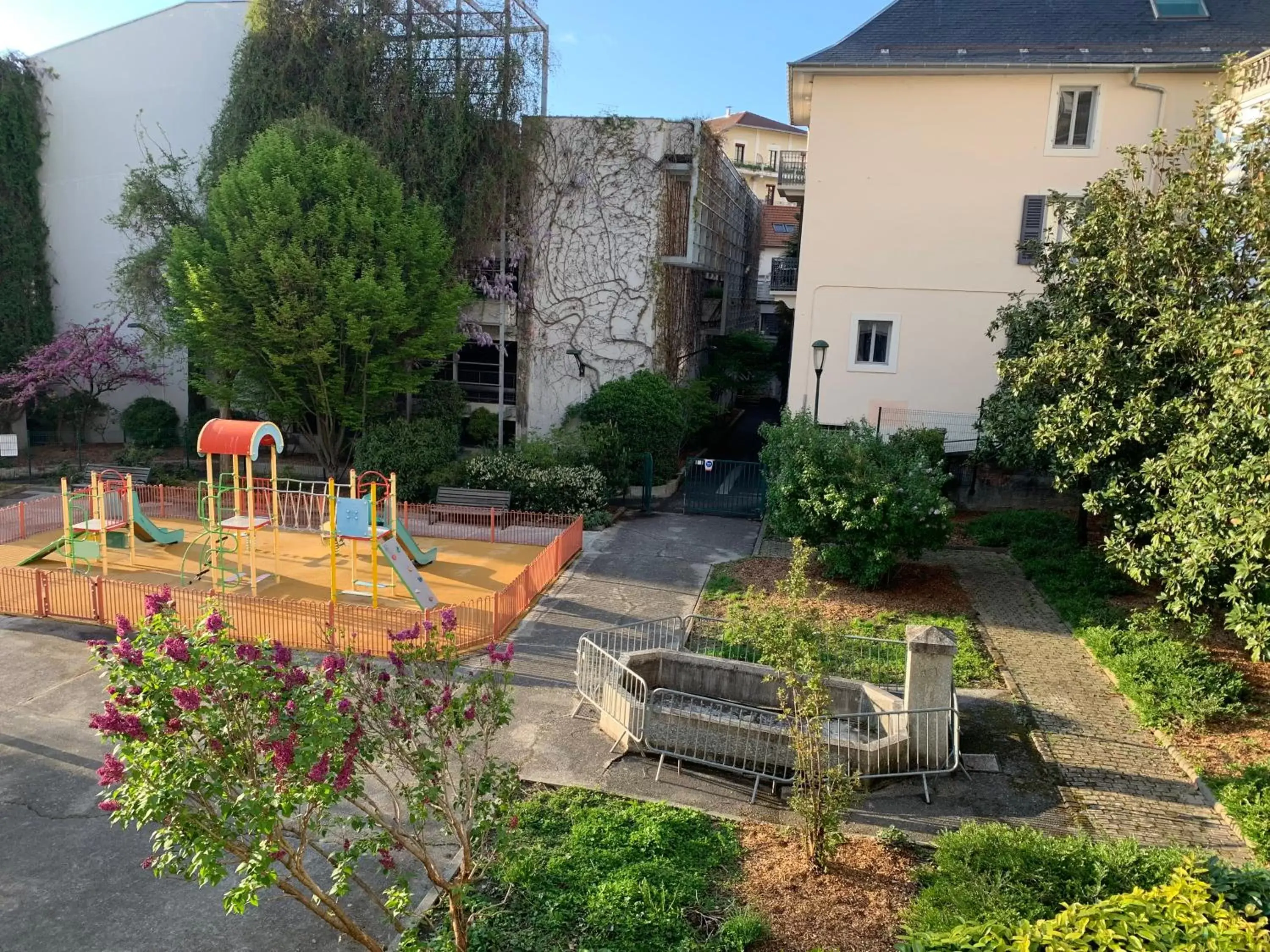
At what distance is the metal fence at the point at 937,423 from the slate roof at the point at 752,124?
52.5 meters

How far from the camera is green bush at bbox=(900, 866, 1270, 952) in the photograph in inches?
156

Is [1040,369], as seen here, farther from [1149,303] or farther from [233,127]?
[233,127]

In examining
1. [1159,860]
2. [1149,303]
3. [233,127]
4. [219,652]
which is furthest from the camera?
[233,127]

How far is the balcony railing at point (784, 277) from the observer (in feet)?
79.3

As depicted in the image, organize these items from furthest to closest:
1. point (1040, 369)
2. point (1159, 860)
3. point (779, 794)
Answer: point (1040, 369)
point (779, 794)
point (1159, 860)

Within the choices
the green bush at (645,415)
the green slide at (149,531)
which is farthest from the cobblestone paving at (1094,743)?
the green slide at (149,531)

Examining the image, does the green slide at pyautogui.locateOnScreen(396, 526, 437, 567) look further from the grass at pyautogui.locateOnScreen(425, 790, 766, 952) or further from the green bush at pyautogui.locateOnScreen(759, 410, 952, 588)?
the grass at pyautogui.locateOnScreen(425, 790, 766, 952)

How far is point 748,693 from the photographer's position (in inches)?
405

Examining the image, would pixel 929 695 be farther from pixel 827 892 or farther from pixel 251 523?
pixel 251 523

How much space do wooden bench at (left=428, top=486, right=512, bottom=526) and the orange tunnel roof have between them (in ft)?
16.7

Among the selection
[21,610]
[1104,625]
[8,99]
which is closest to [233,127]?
[8,99]

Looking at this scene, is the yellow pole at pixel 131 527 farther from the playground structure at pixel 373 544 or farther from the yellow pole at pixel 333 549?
the yellow pole at pixel 333 549

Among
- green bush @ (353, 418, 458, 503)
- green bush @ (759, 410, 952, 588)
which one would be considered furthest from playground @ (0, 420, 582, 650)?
green bush @ (759, 410, 952, 588)

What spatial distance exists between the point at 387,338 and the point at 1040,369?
13.3m
